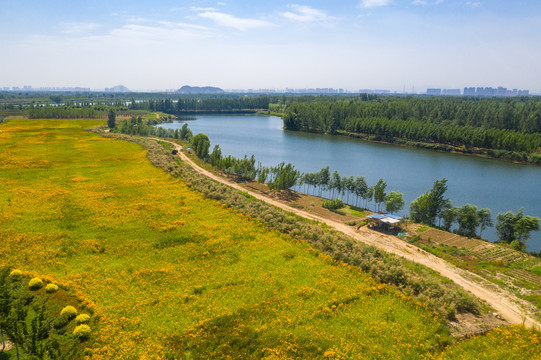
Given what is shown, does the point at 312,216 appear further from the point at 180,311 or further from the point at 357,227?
the point at 180,311

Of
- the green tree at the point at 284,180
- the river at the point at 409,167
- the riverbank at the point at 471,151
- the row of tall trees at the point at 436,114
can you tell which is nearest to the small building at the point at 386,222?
the river at the point at 409,167

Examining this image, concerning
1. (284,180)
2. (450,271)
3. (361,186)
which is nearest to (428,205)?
(361,186)

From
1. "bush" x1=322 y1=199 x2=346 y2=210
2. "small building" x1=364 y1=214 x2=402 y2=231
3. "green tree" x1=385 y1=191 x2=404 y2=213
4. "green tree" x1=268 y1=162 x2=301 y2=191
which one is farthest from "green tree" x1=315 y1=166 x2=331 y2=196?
"small building" x1=364 y1=214 x2=402 y2=231

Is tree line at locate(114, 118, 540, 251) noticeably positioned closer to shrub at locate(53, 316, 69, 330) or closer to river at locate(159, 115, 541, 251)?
river at locate(159, 115, 541, 251)

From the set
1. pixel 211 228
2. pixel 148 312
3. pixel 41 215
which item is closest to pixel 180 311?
pixel 148 312

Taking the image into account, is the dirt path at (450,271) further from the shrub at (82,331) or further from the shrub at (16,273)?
the shrub at (16,273)

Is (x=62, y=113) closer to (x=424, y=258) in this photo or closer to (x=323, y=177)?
(x=323, y=177)
